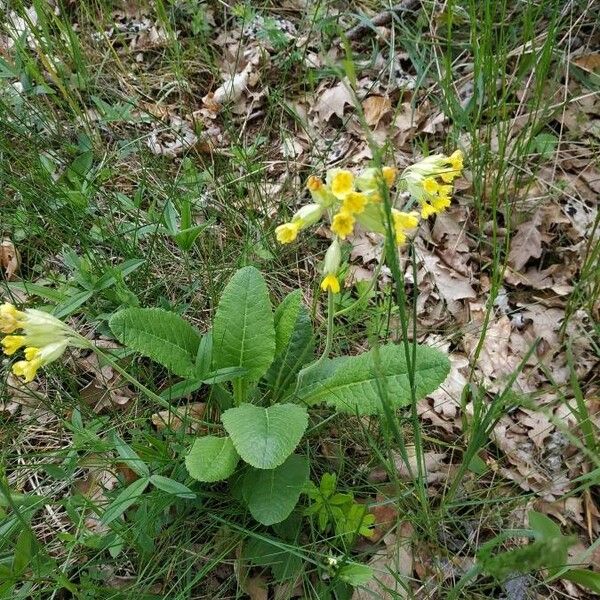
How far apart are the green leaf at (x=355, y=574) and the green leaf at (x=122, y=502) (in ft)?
2.05

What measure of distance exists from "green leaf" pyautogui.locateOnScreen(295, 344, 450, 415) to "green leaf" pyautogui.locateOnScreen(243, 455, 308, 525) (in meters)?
0.24

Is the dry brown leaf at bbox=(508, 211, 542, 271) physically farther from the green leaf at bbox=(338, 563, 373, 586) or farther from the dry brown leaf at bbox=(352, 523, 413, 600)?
the green leaf at bbox=(338, 563, 373, 586)

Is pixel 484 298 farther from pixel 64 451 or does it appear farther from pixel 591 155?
pixel 64 451

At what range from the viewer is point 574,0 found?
3.24 meters

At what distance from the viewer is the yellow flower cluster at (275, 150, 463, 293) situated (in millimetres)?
1562

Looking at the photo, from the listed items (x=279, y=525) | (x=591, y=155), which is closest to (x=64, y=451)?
(x=279, y=525)

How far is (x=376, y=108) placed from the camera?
3.39 meters

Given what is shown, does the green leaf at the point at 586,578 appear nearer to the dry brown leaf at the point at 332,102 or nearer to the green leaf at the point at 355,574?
the green leaf at the point at 355,574

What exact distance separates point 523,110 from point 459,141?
439 millimetres

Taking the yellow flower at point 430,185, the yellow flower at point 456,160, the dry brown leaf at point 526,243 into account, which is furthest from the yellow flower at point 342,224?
the dry brown leaf at point 526,243

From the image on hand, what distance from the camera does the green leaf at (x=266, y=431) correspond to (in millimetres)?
1824

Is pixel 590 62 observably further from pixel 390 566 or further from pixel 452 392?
pixel 390 566

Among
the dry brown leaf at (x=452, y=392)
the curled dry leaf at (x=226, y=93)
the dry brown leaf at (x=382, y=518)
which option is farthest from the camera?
the curled dry leaf at (x=226, y=93)

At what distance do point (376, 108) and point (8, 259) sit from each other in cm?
198
